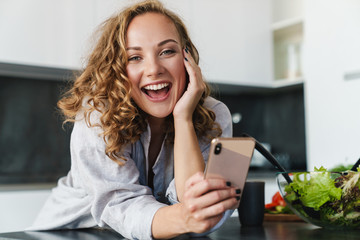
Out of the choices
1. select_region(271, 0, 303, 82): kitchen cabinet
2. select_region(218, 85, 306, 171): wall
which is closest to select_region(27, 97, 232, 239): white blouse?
select_region(271, 0, 303, 82): kitchen cabinet

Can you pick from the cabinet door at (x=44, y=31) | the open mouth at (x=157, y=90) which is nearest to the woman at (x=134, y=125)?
the open mouth at (x=157, y=90)

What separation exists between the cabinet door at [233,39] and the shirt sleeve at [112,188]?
6.73 feet

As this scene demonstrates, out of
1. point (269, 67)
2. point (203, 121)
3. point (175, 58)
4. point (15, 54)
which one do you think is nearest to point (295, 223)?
point (203, 121)

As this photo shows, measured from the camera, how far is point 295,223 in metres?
1.25

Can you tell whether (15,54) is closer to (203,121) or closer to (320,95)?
(203,121)

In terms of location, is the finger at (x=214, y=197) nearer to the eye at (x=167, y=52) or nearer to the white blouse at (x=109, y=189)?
the white blouse at (x=109, y=189)

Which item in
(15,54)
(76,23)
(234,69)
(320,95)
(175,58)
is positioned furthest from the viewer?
(234,69)

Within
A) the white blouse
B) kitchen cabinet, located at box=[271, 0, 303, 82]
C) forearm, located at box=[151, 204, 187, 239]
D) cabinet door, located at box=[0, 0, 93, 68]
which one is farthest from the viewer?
kitchen cabinet, located at box=[271, 0, 303, 82]

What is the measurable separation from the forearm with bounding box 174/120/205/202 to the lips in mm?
122

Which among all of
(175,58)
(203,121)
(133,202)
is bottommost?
(133,202)

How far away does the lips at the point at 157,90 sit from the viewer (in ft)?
4.34

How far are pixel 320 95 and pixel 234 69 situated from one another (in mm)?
656

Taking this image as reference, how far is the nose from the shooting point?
1.29 metres

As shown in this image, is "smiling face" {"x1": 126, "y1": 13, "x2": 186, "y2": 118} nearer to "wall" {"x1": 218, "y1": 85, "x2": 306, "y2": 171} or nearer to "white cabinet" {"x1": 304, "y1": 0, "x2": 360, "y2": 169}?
"white cabinet" {"x1": 304, "y1": 0, "x2": 360, "y2": 169}
